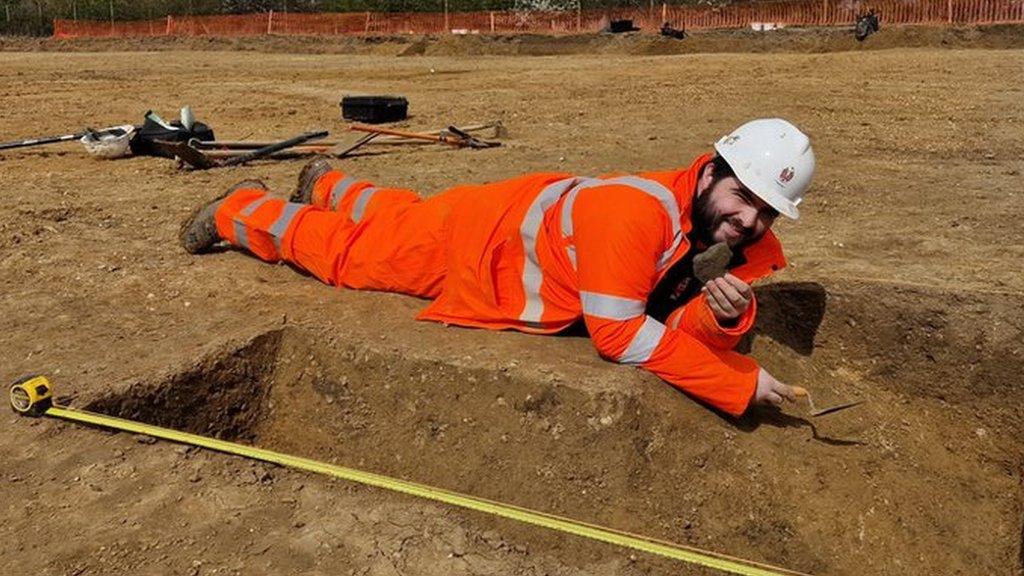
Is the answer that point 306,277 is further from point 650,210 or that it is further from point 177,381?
point 650,210

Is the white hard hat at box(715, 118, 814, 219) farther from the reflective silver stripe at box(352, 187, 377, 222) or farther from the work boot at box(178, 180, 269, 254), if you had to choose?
the work boot at box(178, 180, 269, 254)

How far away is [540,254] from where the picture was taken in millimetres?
3617

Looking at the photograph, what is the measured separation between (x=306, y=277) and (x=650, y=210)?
216 centimetres

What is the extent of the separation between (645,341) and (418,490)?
997 millimetres

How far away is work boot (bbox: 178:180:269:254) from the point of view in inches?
195

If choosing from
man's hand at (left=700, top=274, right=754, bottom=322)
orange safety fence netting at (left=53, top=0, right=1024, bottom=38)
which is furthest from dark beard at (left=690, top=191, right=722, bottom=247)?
orange safety fence netting at (left=53, top=0, right=1024, bottom=38)

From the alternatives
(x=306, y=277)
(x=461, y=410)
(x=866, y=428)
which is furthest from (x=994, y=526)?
(x=306, y=277)

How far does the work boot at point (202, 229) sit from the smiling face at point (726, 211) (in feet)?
8.88

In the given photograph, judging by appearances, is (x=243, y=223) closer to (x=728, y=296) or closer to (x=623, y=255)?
(x=623, y=255)

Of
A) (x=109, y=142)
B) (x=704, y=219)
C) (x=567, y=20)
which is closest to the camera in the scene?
(x=704, y=219)

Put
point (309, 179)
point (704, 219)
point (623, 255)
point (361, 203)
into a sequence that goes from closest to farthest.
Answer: point (623, 255), point (704, 219), point (361, 203), point (309, 179)

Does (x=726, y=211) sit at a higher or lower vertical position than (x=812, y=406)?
higher

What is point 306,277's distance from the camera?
4.70 meters

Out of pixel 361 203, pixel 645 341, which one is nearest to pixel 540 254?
pixel 645 341
